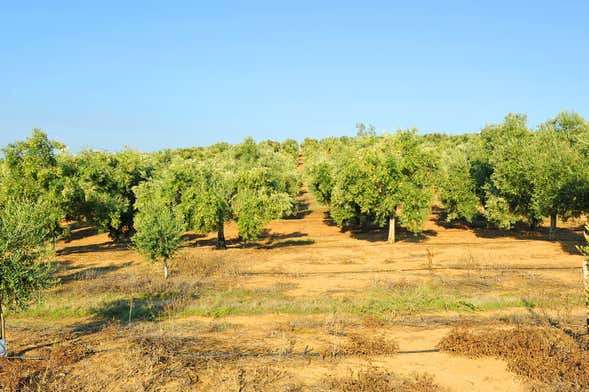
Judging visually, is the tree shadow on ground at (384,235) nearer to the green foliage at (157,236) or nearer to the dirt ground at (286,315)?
the dirt ground at (286,315)

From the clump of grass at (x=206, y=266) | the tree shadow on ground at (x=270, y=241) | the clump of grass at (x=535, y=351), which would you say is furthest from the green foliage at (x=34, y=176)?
the clump of grass at (x=535, y=351)

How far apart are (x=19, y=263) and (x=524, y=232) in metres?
50.5

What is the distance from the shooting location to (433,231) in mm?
53094

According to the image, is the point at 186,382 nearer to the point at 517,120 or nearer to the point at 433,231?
the point at 433,231

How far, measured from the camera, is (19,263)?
49.2ft

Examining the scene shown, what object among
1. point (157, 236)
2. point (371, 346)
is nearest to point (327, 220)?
point (157, 236)

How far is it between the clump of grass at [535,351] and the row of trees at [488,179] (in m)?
25.2

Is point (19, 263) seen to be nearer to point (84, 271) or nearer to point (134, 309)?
point (134, 309)

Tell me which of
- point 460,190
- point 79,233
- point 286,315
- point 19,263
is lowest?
point 286,315

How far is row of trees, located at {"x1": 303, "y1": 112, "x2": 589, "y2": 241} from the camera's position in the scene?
3903cm

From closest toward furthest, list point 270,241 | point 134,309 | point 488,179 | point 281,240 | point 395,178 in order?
point 134,309 → point 395,178 → point 270,241 → point 281,240 → point 488,179

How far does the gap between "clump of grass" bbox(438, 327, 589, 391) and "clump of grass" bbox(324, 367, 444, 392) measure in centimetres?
291

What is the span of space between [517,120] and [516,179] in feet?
43.5

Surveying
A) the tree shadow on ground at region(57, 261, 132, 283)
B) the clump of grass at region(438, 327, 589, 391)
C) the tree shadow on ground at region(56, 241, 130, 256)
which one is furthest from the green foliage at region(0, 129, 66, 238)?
the clump of grass at region(438, 327, 589, 391)
